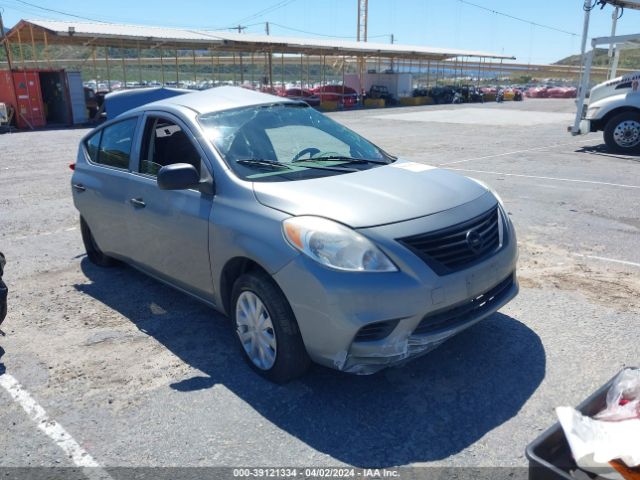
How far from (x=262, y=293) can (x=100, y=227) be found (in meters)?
2.47

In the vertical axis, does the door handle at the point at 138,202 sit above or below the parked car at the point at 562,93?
above

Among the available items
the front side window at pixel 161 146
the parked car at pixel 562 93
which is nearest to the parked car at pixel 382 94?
the parked car at pixel 562 93

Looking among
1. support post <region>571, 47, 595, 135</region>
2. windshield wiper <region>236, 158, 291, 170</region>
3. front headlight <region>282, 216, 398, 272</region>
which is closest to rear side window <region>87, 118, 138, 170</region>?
windshield wiper <region>236, 158, 291, 170</region>

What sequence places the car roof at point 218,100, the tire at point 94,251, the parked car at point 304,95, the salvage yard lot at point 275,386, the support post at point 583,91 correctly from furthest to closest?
the parked car at point 304,95
the support post at point 583,91
the tire at point 94,251
the car roof at point 218,100
the salvage yard lot at point 275,386

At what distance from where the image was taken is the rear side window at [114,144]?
4.60 meters

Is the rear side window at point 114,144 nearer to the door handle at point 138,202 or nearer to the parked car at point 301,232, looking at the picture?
the parked car at point 301,232

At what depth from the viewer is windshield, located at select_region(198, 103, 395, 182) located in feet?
12.3

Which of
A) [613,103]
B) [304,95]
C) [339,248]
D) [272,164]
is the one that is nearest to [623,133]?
[613,103]

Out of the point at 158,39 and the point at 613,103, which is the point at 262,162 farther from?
the point at 158,39

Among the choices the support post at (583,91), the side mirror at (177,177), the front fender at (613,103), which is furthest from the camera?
the support post at (583,91)

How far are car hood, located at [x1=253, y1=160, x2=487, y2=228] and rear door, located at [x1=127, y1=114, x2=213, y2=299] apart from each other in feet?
1.91

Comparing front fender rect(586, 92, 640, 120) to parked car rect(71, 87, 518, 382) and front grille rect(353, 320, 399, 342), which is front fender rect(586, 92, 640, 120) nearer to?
parked car rect(71, 87, 518, 382)

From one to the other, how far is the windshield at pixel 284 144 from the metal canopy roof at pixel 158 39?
2241 centimetres

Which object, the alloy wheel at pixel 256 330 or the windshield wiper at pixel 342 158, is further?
the windshield wiper at pixel 342 158
